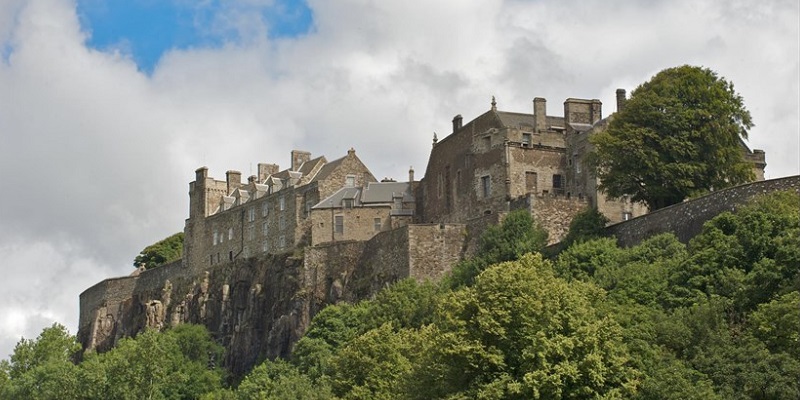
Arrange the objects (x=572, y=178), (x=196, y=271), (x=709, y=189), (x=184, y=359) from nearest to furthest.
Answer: (x=709, y=189)
(x=572, y=178)
(x=184, y=359)
(x=196, y=271)

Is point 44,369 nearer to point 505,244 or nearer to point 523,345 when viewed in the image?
point 505,244

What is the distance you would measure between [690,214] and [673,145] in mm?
6413

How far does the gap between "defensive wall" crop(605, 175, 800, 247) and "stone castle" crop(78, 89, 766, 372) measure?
244 inches

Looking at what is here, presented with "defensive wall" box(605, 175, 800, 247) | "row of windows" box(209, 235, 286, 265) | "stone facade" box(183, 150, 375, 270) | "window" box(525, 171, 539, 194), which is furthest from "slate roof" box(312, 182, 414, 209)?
"defensive wall" box(605, 175, 800, 247)

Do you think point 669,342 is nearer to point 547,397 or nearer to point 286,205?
point 547,397

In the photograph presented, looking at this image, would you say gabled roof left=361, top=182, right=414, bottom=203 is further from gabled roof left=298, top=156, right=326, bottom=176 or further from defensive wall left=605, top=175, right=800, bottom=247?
defensive wall left=605, top=175, right=800, bottom=247

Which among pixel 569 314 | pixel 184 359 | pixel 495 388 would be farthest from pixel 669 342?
pixel 184 359

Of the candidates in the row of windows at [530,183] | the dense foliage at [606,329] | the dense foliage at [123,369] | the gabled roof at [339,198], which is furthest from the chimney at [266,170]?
the dense foliage at [606,329]

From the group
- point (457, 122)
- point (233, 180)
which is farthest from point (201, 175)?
point (457, 122)

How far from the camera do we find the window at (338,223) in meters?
93.8

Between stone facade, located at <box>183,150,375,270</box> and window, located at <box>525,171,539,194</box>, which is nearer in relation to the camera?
window, located at <box>525,171,539,194</box>

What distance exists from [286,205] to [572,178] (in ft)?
79.7

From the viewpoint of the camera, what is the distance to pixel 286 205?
4003 inches

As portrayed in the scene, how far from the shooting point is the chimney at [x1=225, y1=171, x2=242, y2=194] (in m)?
114
